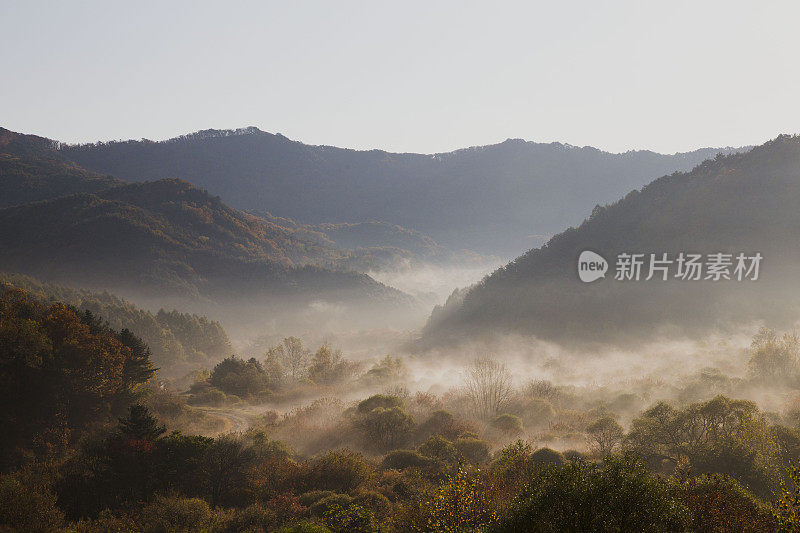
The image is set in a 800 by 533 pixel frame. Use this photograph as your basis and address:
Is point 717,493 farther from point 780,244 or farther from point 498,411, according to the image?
point 780,244

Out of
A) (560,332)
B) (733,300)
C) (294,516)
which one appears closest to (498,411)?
(294,516)

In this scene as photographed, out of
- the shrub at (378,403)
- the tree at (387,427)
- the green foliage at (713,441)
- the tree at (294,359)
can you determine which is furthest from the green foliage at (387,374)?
the green foliage at (713,441)

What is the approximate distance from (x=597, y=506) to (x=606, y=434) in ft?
97.2

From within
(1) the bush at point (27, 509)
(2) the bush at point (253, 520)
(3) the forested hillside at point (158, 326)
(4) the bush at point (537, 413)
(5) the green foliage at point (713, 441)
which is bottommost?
(3) the forested hillside at point (158, 326)

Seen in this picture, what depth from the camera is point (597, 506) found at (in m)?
16.6

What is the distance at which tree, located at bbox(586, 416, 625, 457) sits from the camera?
40.7 m

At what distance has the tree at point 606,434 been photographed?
1603 inches

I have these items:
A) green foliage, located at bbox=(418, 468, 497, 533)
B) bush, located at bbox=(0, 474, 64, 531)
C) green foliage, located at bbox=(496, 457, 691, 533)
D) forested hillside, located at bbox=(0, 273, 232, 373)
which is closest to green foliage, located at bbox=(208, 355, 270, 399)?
forested hillside, located at bbox=(0, 273, 232, 373)

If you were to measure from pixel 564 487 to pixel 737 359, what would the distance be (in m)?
79.4

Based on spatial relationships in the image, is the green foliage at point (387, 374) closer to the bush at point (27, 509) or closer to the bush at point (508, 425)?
the bush at point (508, 425)

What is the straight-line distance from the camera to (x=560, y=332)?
11675cm

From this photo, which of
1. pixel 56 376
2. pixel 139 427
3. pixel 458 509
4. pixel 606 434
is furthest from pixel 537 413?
pixel 56 376

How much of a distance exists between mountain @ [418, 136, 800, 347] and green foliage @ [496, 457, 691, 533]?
9790 centimetres

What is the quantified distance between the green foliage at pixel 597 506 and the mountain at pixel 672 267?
9790 cm
